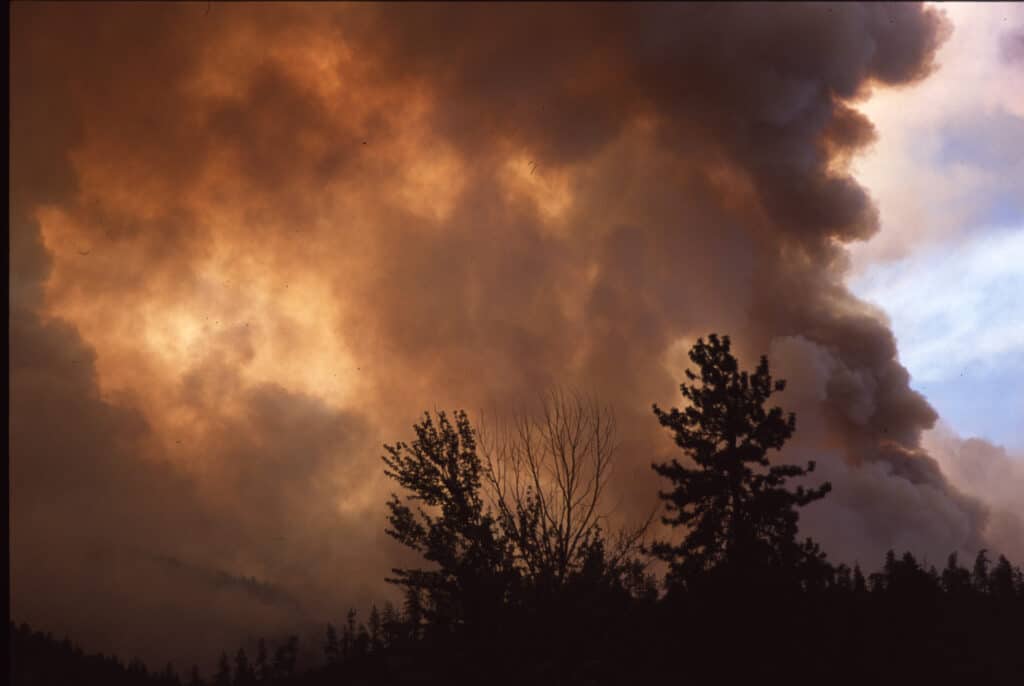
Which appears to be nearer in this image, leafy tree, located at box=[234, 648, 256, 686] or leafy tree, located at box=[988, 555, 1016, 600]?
leafy tree, located at box=[988, 555, 1016, 600]

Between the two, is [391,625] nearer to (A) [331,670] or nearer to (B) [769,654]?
(B) [769,654]

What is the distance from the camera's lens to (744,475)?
2702 centimetres

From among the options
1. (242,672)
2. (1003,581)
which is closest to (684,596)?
(1003,581)

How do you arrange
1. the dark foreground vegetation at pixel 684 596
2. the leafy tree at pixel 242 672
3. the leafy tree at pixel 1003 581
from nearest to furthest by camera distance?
the dark foreground vegetation at pixel 684 596 < the leafy tree at pixel 1003 581 < the leafy tree at pixel 242 672

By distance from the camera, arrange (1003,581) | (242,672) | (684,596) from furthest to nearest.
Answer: (242,672)
(1003,581)
(684,596)

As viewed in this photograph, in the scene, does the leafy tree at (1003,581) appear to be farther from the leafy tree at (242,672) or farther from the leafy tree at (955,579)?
the leafy tree at (242,672)

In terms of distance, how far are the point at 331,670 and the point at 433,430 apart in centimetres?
11215

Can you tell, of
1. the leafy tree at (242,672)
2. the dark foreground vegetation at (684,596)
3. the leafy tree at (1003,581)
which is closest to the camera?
the dark foreground vegetation at (684,596)

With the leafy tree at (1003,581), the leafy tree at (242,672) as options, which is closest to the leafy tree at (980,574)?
the leafy tree at (1003,581)

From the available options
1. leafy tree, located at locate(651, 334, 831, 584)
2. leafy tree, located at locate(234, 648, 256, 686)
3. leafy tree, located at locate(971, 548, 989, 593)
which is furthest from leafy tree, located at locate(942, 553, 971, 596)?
leafy tree, located at locate(234, 648, 256, 686)

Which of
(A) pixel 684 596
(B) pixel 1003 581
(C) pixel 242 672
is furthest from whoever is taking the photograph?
(C) pixel 242 672

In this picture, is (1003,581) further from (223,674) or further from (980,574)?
(223,674)

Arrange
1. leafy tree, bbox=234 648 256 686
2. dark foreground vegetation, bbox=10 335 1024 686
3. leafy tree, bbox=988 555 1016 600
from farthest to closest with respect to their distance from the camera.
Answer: leafy tree, bbox=234 648 256 686 < leafy tree, bbox=988 555 1016 600 < dark foreground vegetation, bbox=10 335 1024 686

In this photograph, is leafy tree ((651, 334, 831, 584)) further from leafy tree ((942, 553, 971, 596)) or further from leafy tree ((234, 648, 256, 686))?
leafy tree ((234, 648, 256, 686))
